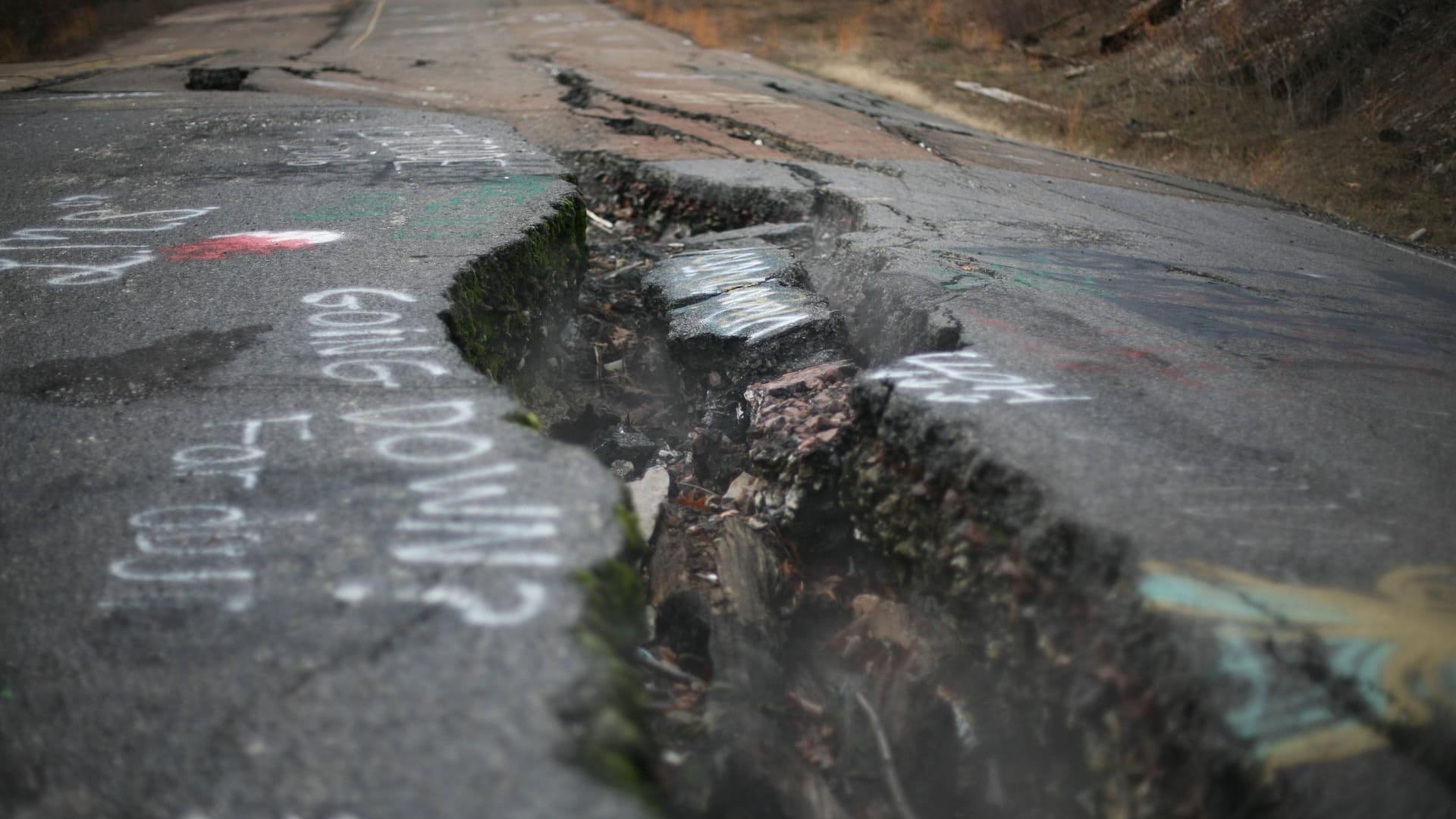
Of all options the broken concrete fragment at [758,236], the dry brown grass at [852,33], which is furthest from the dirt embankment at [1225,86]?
the broken concrete fragment at [758,236]

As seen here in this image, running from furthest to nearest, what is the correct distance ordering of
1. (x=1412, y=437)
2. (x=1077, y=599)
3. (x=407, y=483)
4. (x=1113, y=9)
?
(x=1113, y=9)
(x=1412, y=437)
(x=407, y=483)
(x=1077, y=599)

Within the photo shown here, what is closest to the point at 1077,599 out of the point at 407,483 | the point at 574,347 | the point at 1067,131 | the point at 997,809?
the point at 997,809

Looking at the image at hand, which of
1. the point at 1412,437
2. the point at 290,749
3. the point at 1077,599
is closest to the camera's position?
the point at 290,749

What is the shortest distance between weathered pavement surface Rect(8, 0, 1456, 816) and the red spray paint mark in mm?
177

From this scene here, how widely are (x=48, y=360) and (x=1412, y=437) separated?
3693 mm

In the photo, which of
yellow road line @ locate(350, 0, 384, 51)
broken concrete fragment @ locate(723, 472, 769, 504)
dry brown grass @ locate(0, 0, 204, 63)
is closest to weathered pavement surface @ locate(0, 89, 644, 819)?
broken concrete fragment @ locate(723, 472, 769, 504)

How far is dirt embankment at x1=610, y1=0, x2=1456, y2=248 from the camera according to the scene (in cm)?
796

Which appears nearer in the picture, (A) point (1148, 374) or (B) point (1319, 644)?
(B) point (1319, 644)

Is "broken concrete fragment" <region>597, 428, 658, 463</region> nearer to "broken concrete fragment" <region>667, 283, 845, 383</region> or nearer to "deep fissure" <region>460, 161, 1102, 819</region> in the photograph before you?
"deep fissure" <region>460, 161, 1102, 819</region>

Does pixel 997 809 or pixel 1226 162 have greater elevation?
pixel 1226 162

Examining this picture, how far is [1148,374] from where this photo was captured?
110 inches

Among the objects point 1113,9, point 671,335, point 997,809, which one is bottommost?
point 997,809

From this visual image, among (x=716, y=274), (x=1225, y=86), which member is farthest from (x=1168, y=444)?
(x=1225, y=86)

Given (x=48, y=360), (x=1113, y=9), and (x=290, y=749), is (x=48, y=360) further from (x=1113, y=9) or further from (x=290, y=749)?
(x=1113, y=9)
